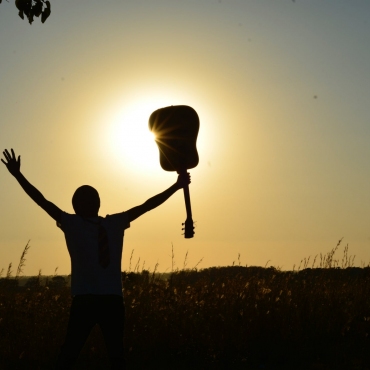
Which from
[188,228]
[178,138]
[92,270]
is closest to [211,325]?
[188,228]

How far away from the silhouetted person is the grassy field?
214 cm

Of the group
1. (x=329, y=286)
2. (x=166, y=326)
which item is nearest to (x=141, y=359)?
(x=166, y=326)

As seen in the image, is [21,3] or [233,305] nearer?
[21,3]

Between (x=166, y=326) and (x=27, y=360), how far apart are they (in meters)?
1.75

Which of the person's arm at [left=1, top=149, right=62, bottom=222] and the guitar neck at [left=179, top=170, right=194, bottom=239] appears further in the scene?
the guitar neck at [left=179, top=170, right=194, bottom=239]

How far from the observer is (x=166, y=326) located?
834 cm

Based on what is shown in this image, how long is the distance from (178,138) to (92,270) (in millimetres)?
1859

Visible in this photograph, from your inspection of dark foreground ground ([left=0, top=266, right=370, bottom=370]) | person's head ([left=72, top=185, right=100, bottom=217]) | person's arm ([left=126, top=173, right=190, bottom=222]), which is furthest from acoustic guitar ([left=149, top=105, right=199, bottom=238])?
dark foreground ground ([left=0, top=266, right=370, bottom=370])

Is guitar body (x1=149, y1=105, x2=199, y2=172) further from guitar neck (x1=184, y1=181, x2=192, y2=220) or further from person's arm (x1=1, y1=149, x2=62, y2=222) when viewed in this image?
person's arm (x1=1, y1=149, x2=62, y2=222)

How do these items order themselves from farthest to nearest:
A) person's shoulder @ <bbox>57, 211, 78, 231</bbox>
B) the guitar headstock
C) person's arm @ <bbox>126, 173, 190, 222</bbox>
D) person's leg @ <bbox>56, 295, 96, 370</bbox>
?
the guitar headstock, person's arm @ <bbox>126, 173, 190, 222</bbox>, person's shoulder @ <bbox>57, 211, 78, 231</bbox>, person's leg @ <bbox>56, 295, 96, 370</bbox>

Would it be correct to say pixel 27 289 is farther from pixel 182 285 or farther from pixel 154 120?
pixel 154 120

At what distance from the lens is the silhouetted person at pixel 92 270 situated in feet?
17.8

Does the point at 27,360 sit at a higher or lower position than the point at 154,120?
lower

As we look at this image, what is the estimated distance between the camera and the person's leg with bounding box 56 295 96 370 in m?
5.41
